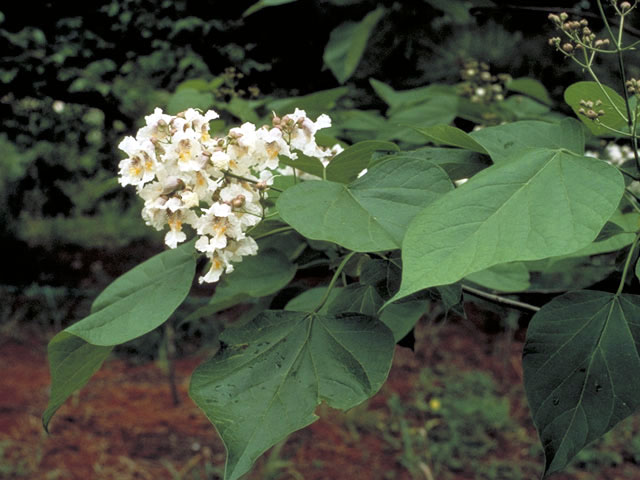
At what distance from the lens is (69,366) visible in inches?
32.2

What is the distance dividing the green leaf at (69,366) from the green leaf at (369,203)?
33 cm

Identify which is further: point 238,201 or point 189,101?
point 189,101

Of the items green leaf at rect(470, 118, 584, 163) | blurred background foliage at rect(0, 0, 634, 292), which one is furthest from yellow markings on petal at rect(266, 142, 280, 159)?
blurred background foliage at rect(0, 0, 634, 292)

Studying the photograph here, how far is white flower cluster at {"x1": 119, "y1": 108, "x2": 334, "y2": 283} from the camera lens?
74 cm

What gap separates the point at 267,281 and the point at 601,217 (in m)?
0.55

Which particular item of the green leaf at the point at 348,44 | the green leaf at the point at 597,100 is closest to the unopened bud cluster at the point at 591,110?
the green leaf at the point at 597,100

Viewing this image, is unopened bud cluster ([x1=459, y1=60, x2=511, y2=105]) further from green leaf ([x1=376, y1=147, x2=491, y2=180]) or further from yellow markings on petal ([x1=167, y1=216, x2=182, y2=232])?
yellow markings on petal ([x1=167, y1=216, x2=182, y2=232])

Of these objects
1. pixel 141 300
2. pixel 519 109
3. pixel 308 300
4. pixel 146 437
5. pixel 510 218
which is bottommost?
pixel 146 437

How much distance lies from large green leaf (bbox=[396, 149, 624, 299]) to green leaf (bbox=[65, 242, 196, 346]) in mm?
304

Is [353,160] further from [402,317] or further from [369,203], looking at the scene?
[402,317]

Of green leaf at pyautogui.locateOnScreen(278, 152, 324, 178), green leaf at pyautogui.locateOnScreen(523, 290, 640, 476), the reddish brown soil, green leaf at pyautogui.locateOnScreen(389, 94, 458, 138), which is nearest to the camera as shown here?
green leaf at pyautogui.locateOnScreen(523, 290, 640, 476)

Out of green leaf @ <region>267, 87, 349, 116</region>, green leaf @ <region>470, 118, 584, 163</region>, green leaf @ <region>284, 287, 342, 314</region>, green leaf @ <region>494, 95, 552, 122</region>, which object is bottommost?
green leaf @ <region>284, 287, 342, 314</region>

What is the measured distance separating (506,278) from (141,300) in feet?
2.29

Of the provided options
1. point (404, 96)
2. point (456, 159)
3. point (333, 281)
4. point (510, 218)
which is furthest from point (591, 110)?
point (404, 96)
